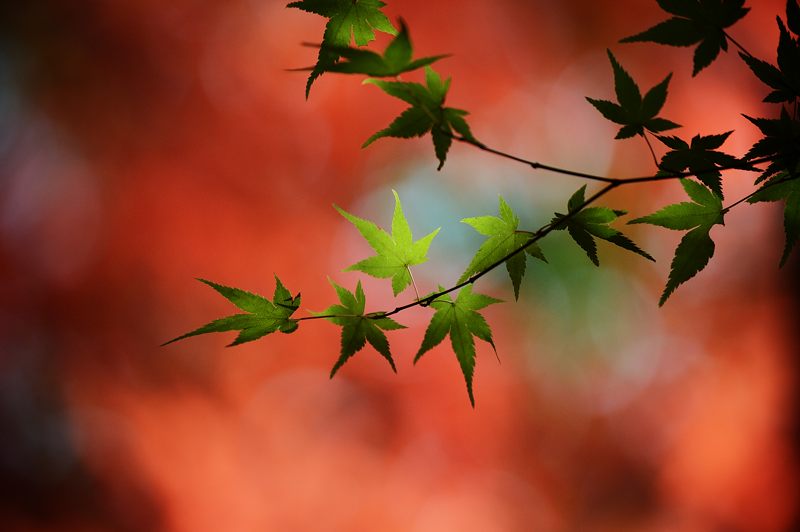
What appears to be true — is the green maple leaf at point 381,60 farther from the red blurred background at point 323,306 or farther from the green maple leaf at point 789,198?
the red blurred background at point 323,306

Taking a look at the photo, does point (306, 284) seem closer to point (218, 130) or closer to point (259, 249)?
point (259, 249)

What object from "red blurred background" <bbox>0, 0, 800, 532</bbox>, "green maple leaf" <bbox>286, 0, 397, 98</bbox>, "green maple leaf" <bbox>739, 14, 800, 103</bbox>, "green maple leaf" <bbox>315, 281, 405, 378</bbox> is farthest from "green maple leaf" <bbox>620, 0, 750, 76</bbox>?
"red blurred background" <bbox>0, 0, 800, 532</bbox>

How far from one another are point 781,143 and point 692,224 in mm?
106

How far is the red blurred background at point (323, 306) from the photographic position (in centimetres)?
212

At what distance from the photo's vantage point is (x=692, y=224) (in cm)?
49

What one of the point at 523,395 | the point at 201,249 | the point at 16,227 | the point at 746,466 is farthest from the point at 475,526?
the point at 16,227

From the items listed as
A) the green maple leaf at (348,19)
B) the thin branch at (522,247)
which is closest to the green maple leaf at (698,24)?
the thin branch at (522,247)

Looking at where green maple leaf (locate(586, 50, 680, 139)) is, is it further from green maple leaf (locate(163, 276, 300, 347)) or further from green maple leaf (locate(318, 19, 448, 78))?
green maple leaf (locate(163, 276, 300, 347))

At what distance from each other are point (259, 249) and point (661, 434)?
2.17 m

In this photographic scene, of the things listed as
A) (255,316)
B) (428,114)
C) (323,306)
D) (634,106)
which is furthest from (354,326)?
(323,306)

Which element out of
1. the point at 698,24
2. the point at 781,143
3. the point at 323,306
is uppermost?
the point at 698,24

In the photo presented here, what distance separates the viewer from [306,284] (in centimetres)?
241

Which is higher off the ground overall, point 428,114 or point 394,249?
point 428,114

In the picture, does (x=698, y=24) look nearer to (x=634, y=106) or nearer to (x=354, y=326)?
(x=634, y=106)
